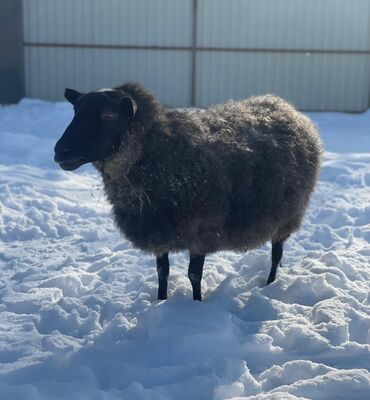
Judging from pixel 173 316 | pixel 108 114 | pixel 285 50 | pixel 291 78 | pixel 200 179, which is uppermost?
pixel 108 114

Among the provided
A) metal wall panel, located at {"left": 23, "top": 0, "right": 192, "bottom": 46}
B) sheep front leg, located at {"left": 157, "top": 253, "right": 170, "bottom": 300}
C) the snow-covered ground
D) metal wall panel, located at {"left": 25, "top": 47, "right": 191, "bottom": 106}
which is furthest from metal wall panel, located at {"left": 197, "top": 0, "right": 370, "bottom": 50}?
sheep front leg, located at {"left": 157, "top": 253, "right": 170, "bottom": 300}

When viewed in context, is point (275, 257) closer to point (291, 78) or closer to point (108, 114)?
point (108, 114)

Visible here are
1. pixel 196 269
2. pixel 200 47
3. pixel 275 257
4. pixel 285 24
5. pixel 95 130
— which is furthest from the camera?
pixel 285 24

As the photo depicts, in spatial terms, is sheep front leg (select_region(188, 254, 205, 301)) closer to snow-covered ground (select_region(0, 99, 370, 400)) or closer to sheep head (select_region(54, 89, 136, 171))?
snow-covered ground (select_region(0, 99, 370, 400))

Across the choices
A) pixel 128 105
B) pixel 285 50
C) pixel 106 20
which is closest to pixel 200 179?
pixel 128 105

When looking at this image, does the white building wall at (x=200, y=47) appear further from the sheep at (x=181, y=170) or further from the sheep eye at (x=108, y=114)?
the sheep eye at (x=108, y=114)

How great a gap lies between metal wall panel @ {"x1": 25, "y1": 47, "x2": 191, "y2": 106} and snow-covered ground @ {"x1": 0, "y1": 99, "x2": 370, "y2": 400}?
290 inches

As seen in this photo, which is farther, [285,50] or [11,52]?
[285,50]

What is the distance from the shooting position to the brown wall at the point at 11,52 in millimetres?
13828

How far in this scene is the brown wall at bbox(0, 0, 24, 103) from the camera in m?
13.8

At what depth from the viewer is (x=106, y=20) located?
46.1ft

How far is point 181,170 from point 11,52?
10.7 metres

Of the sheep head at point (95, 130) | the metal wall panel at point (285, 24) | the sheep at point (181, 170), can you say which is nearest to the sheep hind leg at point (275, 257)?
the sheep at point (181, 170)

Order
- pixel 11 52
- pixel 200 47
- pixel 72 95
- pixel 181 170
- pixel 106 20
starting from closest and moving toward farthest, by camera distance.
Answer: pixel 181 170 < pixel 72 95 < pixel 11 52 < pixel 106 20 < pixel 200 47
